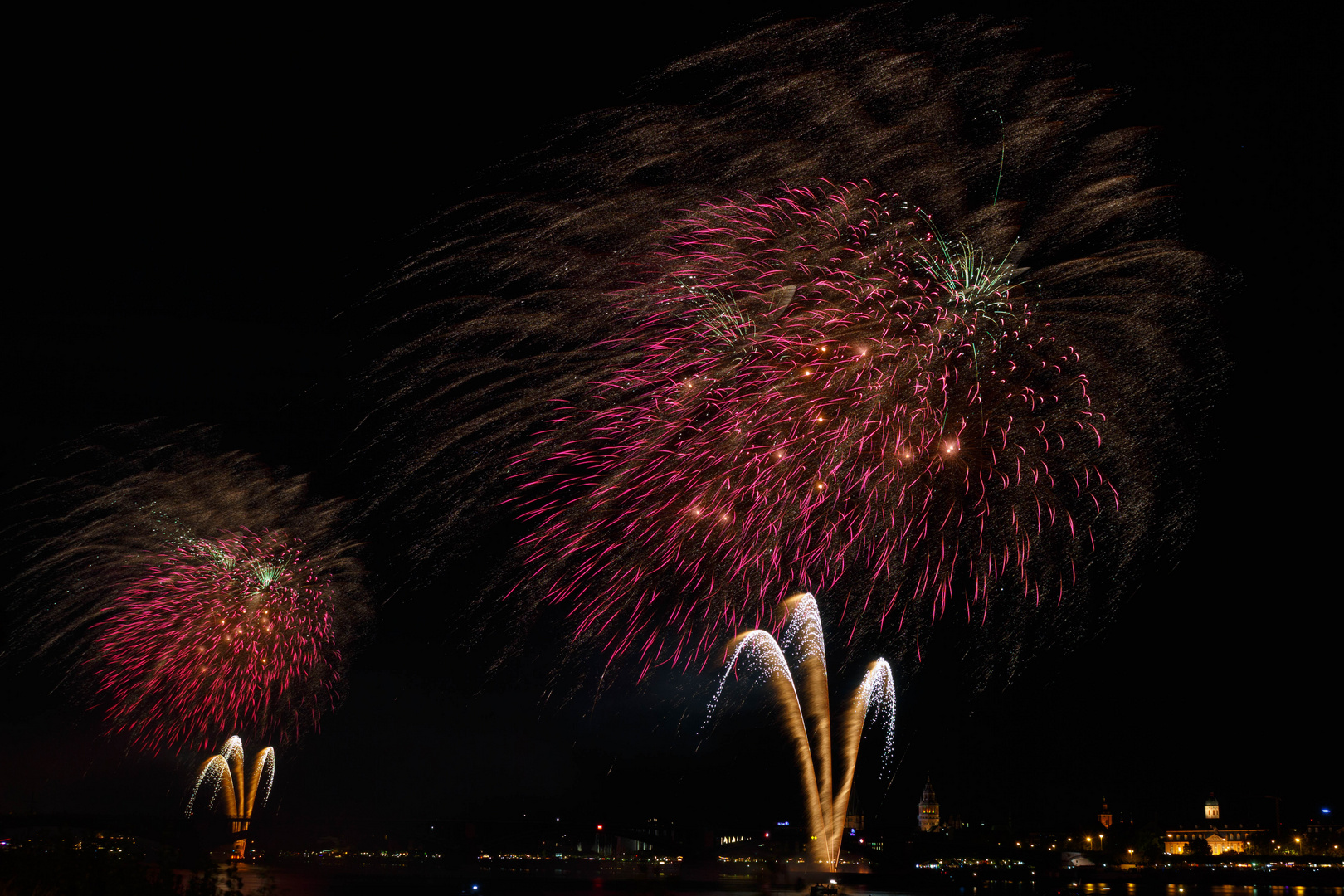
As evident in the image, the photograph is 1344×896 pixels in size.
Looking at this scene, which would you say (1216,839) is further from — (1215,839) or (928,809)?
(928,809)

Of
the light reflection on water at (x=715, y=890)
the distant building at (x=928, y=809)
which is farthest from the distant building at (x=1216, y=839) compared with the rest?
the light reflection on water at (x=715, y=890)

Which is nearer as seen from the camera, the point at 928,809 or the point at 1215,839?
the point at 1215,839

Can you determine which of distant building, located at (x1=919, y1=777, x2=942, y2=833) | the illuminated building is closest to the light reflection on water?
the illuminated building

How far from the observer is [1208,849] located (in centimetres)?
13425

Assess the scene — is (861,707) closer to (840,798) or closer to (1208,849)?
(840,798)

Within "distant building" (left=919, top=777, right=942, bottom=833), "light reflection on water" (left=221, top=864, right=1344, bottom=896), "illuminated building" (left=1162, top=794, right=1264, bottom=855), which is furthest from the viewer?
"distant building" (left=919, top=777, right=942, bottom=833)

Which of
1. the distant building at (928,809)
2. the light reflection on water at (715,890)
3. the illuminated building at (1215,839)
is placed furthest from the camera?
the distant building at (928,809)

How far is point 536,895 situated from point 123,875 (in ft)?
99.2

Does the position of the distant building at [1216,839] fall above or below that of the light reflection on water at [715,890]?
below

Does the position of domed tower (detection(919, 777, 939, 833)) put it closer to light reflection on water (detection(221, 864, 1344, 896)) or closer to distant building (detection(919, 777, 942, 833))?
distant building (detection(919, 777, 942, 833))

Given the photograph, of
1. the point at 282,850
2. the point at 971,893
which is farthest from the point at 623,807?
the point at 971,893

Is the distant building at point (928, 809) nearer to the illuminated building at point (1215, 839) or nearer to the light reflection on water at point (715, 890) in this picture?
the illuminated building at point (1215, 839)

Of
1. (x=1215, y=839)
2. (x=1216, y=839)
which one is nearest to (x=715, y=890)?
(x=1215, y=839)

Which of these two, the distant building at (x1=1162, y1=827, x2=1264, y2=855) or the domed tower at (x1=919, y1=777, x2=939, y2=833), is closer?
the distant building at (x1=1162, y1=827, x2=1264, y2=855)
